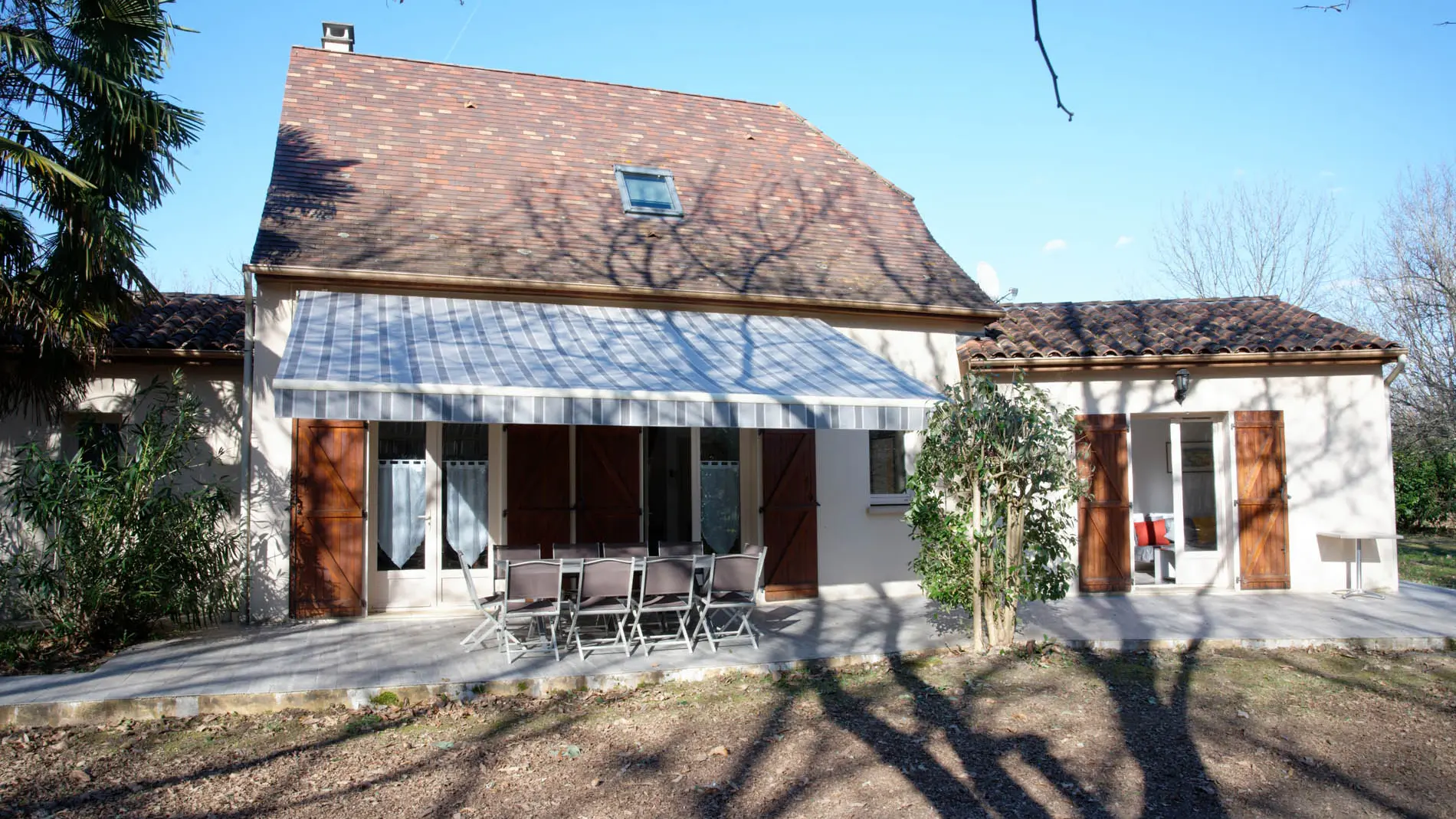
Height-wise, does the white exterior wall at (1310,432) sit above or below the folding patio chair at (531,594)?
above

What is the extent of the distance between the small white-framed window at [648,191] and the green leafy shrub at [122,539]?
19.4 ft

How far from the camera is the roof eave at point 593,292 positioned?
33.9ft

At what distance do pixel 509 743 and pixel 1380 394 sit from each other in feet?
38.1

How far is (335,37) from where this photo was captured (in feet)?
50.4

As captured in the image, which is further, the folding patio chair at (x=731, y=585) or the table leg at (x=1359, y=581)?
the table leg at (x=1359, y=581)

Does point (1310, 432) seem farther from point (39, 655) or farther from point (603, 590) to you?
point (39, 655)

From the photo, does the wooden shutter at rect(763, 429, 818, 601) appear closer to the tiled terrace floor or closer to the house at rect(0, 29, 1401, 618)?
the house at rect(0, 29, 1401, 618)

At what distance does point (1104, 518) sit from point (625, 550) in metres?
6.11

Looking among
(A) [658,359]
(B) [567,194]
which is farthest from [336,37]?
(A) [658,359]

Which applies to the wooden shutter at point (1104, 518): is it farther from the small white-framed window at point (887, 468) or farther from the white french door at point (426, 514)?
the white french door at point (426, 514)

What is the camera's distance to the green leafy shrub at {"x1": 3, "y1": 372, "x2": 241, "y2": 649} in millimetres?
8672

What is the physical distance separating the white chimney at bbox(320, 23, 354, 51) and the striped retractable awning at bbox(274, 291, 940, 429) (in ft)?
22.5

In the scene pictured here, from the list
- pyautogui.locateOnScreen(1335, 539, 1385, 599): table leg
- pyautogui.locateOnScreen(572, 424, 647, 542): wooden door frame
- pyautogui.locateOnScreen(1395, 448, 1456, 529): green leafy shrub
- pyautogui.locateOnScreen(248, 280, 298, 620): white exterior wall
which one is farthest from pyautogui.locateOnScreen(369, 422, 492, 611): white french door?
pyautogui.locateOnScreen(1395, 448, 1456, 529): green leafy shrub

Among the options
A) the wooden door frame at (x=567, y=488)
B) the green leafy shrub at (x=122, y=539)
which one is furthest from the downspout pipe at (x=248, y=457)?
the wooden door frame at (x=567, y=488)
